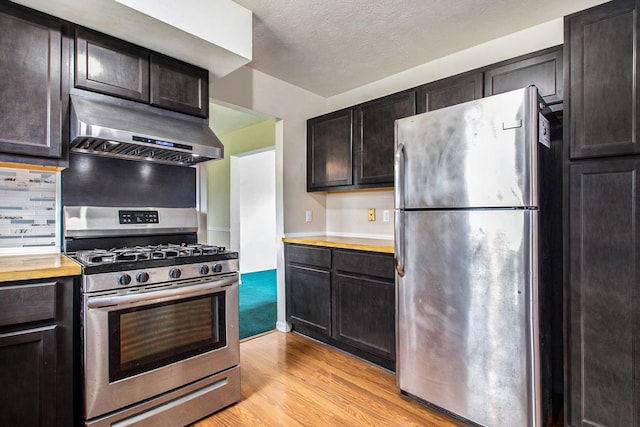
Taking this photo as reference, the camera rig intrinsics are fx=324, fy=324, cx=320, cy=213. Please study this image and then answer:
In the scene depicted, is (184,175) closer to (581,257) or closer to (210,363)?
(210,363)

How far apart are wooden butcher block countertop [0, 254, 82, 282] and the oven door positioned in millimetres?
158

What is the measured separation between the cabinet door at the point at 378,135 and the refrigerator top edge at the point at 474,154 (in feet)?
2.03

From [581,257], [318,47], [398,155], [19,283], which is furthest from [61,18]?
[581,257]

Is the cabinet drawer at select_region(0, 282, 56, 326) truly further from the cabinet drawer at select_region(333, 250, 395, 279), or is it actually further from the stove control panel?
the cabinet drawer at select_region(333, 250, 395, 279)

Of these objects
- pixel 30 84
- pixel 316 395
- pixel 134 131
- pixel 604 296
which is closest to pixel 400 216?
pixel 604 296

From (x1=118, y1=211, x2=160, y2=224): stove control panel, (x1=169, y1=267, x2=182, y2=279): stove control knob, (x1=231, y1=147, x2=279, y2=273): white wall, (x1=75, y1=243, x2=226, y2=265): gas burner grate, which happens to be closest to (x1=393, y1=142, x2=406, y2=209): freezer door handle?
(x1=75, y1=243, x2=226, y2=265): gas burner grate

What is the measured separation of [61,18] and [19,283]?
137cm

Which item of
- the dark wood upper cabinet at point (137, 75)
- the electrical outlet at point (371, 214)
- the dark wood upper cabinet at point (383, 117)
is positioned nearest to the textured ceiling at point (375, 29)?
the dark wood upper cabinet at point (383, 117)

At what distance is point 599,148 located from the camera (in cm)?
154

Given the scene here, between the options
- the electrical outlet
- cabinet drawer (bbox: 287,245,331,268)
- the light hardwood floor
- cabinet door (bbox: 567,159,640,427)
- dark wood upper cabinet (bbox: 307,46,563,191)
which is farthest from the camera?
the electrical outlet

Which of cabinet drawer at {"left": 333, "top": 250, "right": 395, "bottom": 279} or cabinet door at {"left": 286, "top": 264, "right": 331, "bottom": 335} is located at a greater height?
cabinet drawer at {"left": 333, "top": 250, "right": 395, "bottom": 279}

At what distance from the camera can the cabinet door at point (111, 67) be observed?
1787 mm

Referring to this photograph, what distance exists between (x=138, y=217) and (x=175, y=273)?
2.48ft

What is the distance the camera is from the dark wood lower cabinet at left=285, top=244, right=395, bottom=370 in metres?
2.38
